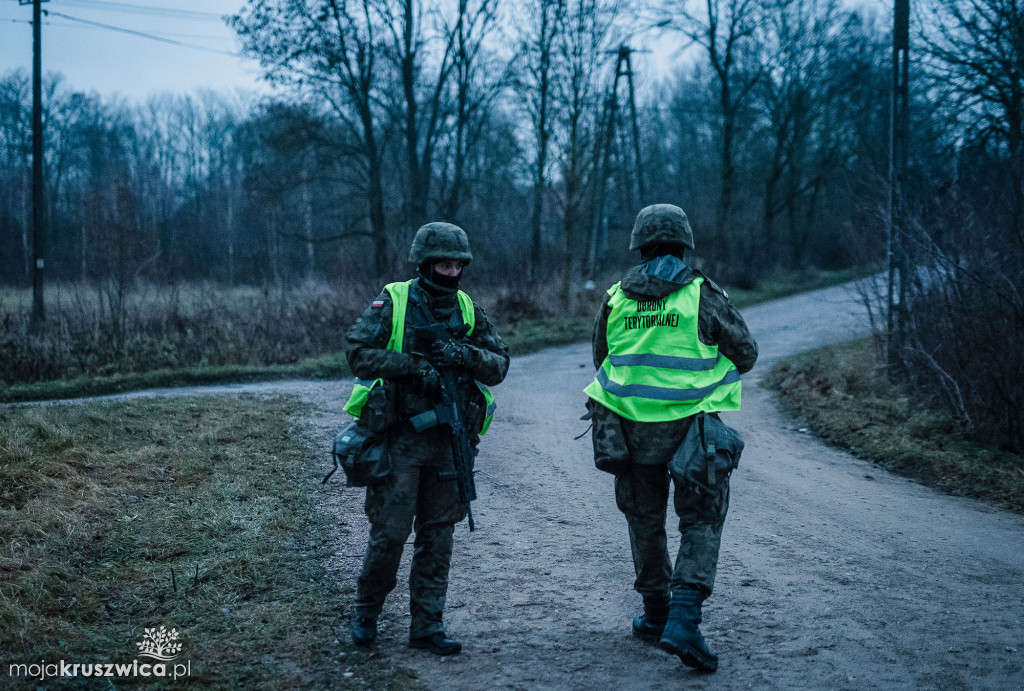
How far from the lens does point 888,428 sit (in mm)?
9000

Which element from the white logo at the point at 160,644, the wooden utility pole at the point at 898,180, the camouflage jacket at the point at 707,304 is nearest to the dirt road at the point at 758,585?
the white logo at the point at 160,644

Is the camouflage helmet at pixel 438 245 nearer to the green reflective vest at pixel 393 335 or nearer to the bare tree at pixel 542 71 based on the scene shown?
the green reflective vest at pixel 393 335

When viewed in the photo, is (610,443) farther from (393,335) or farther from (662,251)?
(393,335)

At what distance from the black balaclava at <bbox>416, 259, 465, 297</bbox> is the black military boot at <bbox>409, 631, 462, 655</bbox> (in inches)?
63.0

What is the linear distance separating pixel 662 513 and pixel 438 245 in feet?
5.36

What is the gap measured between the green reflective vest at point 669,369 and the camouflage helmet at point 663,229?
213mm

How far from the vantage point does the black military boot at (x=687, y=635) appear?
3422 mm

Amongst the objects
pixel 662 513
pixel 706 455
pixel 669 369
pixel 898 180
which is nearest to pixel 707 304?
pixel 669 369

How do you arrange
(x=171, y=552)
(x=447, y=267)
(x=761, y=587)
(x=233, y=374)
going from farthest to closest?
1. (x=233, y=374)
2. (x=171, y=552)
3. (x=761, y=587)
4. (x=447, y=267)

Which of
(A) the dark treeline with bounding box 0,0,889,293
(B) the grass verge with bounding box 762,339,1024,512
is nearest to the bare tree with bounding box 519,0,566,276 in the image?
(A) the dark treeline with bounding box 0,0,889,293

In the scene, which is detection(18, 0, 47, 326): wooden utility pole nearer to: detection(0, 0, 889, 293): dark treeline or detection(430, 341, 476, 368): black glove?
detection(0, 0, 889, 293): dark treeline

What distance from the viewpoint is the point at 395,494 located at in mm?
3793

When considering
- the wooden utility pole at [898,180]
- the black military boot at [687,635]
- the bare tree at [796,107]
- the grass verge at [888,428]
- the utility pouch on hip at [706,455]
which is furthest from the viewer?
the bare tree at [796,107]

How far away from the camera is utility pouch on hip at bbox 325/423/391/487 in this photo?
3760 millimetres
